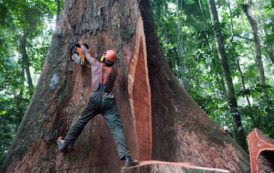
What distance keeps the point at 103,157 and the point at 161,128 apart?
3.63 feet

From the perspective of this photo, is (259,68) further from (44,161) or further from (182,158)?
(44,161)

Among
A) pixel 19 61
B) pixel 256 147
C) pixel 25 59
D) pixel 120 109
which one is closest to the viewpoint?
pixel 256 147

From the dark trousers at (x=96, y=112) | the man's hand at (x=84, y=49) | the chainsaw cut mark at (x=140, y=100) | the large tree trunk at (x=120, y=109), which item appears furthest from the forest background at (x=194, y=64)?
the dark trousers at (x=96, y=112)

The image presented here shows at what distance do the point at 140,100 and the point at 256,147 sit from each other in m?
1.70

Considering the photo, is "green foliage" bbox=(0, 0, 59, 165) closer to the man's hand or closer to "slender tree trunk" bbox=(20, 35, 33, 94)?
"slender tree trunk" bbox=(20, 35, 33, 94)

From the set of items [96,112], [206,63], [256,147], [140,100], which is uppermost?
[206,63]

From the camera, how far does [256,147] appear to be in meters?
2.70

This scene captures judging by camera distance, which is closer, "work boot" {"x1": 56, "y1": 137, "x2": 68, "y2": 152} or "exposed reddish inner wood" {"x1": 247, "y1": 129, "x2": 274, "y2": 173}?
"exposed reddish inner wood" {"x1": 247, "y1": 129, "x2": 274, "y2": 173}

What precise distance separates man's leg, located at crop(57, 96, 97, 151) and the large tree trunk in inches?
7.7

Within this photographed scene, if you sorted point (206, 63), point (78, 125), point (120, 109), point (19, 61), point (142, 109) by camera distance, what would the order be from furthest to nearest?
point (206, 63), point (19, 61), point (120, 109), point (142, 109), point (78, 125)

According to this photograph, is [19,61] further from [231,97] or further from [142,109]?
[231,97]

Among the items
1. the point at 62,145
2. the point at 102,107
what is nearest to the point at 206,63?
the point at 102,107

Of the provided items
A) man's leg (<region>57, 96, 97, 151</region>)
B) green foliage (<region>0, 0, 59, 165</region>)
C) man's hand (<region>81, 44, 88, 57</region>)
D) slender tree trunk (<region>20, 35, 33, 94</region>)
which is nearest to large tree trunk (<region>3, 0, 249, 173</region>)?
man's leg (<region>57, 96, 97, 151</region>)

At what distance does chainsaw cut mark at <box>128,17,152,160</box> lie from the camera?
2.96m
